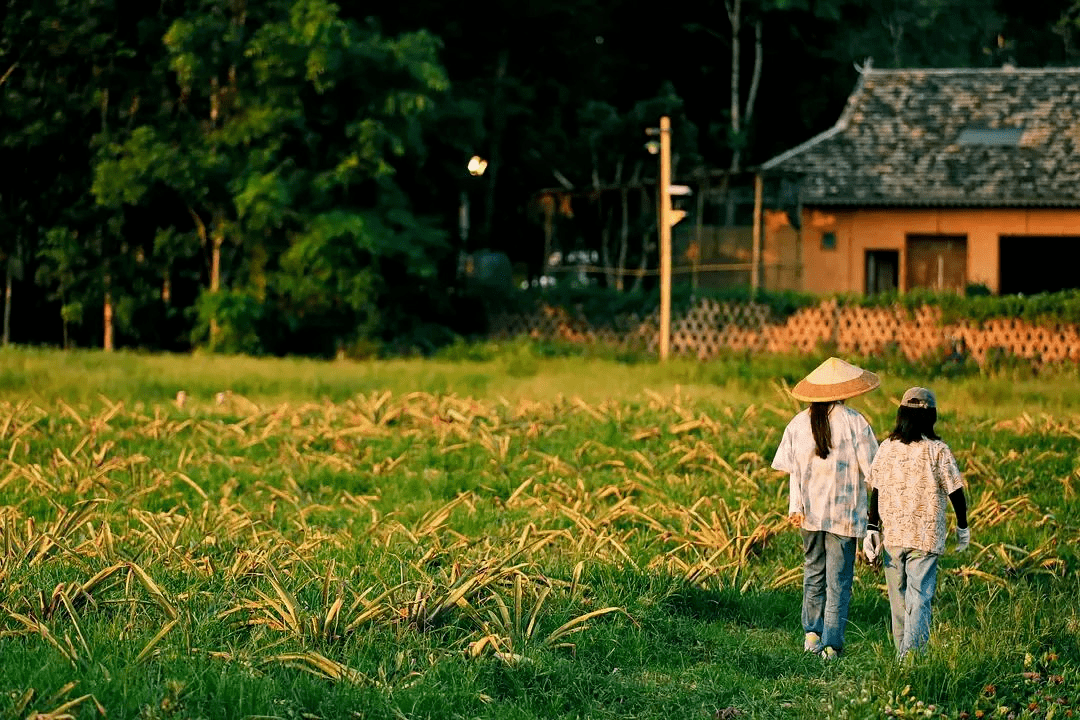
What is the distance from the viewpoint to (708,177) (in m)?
28.7

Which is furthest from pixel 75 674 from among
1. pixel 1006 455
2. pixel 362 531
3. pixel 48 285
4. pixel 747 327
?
Result: pixel 48 285

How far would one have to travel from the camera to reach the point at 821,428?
8.27 metres

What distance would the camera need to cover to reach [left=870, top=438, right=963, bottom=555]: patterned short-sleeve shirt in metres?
7.69

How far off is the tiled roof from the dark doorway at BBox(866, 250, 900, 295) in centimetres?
154

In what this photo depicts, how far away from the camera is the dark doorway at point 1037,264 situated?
3017 cm

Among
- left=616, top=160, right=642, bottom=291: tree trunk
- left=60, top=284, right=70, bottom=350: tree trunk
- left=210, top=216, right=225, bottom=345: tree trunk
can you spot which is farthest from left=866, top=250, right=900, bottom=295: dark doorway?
left=60, top=284, right=70, bottom=350: tree trunk

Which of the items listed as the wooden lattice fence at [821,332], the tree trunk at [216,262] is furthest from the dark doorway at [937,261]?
the tree trunk at [216,262]

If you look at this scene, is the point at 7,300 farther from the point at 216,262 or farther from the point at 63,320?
the point at 216,262

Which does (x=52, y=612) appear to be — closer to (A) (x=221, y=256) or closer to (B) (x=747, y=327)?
(B) (x=747, y=327)

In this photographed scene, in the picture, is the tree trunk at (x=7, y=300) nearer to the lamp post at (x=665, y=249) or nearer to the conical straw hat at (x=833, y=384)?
the lamp post at (x=665, y=249)

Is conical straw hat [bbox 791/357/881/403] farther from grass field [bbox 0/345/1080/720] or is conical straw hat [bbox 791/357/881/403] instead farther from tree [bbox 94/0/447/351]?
tree [bbox 94/0/447/351]

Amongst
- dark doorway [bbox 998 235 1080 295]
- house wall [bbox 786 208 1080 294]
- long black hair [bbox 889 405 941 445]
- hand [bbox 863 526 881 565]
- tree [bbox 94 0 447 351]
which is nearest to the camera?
long black hair [bbox 889 405 941 445]

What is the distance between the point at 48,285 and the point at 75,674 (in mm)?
25430

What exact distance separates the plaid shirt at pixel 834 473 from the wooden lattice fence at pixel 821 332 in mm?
16307
